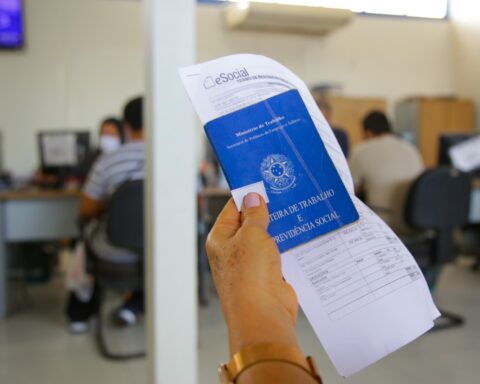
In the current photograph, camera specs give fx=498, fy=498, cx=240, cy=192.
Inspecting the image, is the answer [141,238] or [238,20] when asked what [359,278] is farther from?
[238,20]

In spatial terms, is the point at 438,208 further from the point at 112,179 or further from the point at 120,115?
the point at 120,115

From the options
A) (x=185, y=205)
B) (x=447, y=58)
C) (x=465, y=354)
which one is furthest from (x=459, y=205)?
(x=447, y=58)

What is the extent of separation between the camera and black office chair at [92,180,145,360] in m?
2.23

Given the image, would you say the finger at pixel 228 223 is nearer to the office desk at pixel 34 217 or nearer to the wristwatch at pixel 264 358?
the wristwatch at pixel 264 358

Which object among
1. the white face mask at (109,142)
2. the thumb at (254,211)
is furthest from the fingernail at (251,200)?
the white face mask at (109,142)

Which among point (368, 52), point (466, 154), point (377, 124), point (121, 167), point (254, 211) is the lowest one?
point (466, 154)

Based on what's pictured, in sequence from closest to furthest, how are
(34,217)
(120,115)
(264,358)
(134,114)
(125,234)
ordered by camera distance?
(264,358)
(125,234)
(134,114)
(34,217)
(120,115)

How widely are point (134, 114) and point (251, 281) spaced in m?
2.16

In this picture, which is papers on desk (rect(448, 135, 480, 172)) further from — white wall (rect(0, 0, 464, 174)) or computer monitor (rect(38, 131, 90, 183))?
computer monitor (rect(38, 131, 90, 183))

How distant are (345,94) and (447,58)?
1486 millimetres

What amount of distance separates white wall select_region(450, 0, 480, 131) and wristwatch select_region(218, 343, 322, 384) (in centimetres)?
616

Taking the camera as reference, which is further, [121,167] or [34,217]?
[34,217]

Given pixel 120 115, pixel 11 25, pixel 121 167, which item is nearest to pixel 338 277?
pixel 121 167

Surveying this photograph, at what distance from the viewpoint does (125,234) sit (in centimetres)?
225
